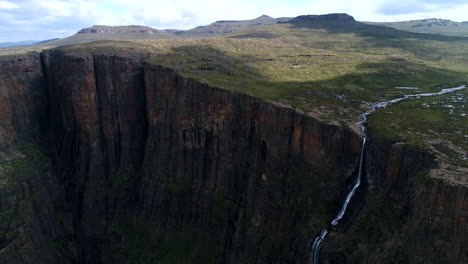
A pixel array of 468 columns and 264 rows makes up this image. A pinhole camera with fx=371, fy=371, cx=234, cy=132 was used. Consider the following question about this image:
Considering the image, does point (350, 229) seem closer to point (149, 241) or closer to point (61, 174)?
point (149, 241)

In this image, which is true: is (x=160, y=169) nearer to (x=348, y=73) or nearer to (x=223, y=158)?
(x=223, y=158)

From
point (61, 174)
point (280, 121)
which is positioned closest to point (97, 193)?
point (61, 174)

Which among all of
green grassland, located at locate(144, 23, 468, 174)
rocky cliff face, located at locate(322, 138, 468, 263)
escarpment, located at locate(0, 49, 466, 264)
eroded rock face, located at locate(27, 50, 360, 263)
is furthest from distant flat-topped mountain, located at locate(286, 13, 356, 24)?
rocky cliff face, located at locate(322, 138, 468, 263)

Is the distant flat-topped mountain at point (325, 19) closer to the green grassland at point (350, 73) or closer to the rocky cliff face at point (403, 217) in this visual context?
the green grassland at point (350, 73)

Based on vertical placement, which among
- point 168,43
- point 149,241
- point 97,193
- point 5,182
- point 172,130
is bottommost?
point 149,241

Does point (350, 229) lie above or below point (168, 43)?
below

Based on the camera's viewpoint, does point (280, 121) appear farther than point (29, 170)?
No

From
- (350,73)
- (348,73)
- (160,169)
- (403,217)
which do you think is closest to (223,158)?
(160,169)

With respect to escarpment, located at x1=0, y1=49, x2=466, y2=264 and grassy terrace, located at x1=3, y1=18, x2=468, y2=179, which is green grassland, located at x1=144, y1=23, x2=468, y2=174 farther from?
escarpment, located at x1=0, y1=49, x2=466, y2=264
